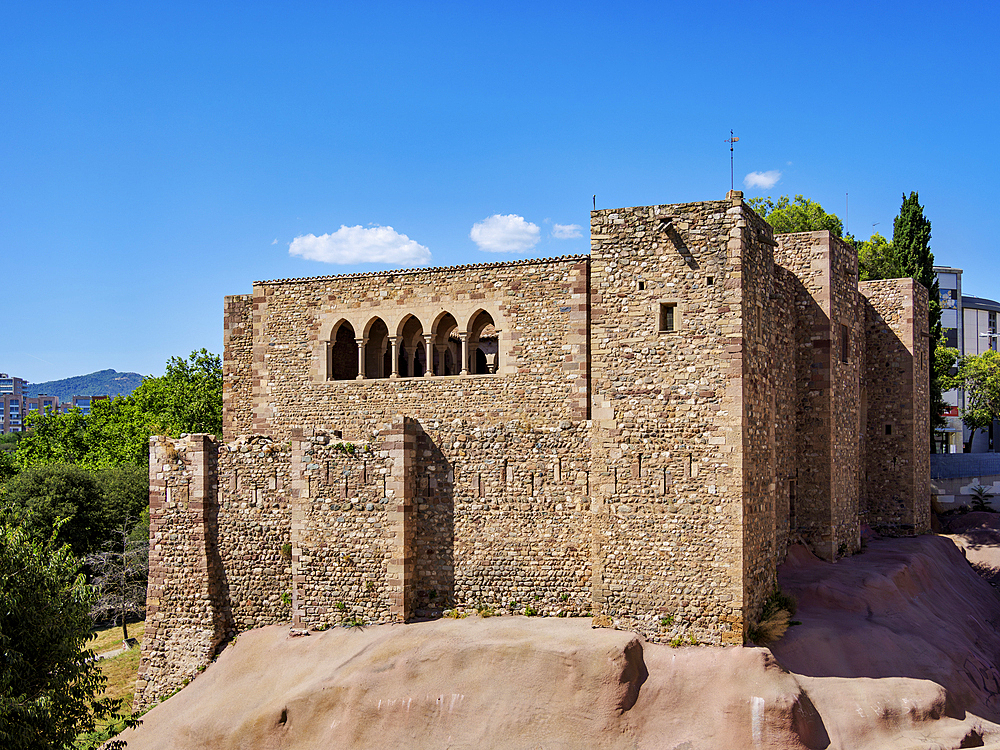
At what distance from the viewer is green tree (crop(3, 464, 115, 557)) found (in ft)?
116

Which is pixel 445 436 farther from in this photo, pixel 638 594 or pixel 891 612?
pixel 891 612

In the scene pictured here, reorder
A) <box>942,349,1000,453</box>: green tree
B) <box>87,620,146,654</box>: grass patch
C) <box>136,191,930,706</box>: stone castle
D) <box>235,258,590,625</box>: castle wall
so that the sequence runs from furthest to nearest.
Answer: <box>942,349,1000,453</box>: green tree < <box>87,620,146,654</box>: grass patch < <box>235,258,590,625</box>: castle wall < <box>136,191,930,706</box>: stone castle

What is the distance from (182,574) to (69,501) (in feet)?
60.3

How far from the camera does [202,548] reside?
2122cm

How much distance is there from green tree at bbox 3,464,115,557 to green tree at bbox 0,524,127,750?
72.8ft

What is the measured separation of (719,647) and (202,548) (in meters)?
13.4

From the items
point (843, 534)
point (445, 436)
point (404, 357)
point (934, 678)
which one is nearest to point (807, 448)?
point (843, 534)

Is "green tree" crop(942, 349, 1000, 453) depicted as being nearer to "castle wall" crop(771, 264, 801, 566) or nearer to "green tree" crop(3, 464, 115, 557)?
"castle wall" crop(771, 264, 801, 566)

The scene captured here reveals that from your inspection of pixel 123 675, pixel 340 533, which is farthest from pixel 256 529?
pixel 123 675

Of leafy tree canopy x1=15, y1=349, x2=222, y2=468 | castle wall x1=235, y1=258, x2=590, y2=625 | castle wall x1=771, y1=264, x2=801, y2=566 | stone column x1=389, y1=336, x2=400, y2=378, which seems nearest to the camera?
castle wall x1=235, y1=258, x2=590, y2=625

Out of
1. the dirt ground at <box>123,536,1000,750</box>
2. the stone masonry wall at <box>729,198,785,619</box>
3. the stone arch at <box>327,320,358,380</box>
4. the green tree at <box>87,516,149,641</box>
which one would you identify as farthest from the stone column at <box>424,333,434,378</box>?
the green tree at <box>87,516,149,641</box>

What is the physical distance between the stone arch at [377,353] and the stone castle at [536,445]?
11 centimetres

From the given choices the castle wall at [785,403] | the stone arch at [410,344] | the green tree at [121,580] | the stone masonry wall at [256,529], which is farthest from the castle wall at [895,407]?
the green tree at [121,580]

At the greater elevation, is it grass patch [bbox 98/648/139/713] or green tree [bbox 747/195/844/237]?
green tree [bbox 747/195/844/237]
